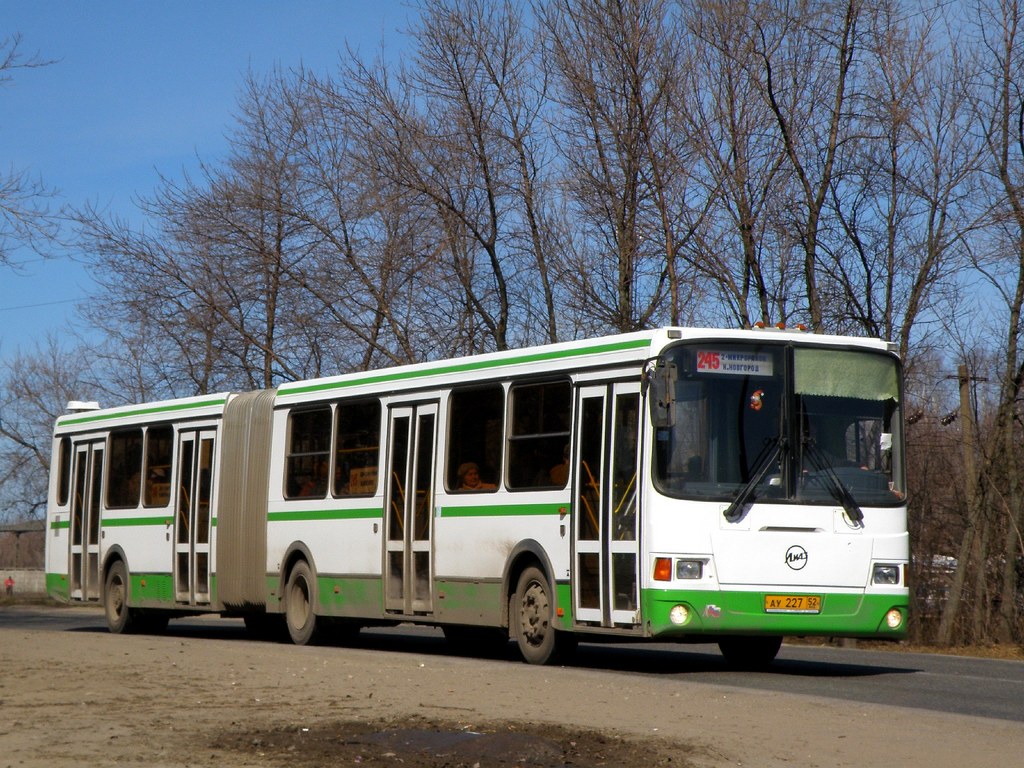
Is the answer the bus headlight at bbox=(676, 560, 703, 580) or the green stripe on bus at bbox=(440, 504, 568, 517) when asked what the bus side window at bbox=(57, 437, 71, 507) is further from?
the bus headlight at bbox=(676, 560, 703, 580)

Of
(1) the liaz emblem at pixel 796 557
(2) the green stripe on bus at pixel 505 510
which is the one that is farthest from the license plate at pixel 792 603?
(2) the green stripe on bus at pixel 505 510

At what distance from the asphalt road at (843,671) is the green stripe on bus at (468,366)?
305 cm

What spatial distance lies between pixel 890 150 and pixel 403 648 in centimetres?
1096

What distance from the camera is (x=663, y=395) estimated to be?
565 inches

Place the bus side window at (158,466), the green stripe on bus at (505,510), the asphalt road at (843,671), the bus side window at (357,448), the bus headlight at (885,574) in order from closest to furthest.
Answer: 1. the asphalt road at (843,671)
2. the bus headlight at (885,574)
3. the green stripe on bus at (505,510)
4. the bus side window at (357,448)
5. the bus side window at (158,466)

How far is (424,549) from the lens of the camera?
1781 centimetres

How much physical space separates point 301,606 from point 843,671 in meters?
7.11

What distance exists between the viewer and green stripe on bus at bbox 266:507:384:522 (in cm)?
1872

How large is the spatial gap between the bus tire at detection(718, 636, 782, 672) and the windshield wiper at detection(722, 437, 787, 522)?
2.16 meters

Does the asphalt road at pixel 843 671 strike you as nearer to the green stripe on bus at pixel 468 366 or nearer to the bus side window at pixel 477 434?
the bus side window at pixel 477 434

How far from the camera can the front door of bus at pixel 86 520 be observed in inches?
957

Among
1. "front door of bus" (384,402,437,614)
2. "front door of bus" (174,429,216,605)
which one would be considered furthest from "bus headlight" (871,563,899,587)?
"front door of bus" (174,429,216,605)

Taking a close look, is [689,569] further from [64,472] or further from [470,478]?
→ [64,472]

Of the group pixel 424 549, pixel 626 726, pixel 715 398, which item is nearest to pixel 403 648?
pixel 424 549
